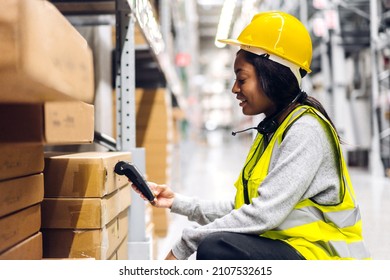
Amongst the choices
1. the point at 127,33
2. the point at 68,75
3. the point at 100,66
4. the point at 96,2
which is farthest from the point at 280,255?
the point at 100,66

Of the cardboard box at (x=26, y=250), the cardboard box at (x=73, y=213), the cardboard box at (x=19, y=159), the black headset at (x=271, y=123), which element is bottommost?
the cardboard box at (x=26, y=250)

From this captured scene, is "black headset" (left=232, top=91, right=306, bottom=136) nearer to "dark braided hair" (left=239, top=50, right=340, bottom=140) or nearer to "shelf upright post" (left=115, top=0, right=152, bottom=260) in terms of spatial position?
"dark braided hair" (left=239, top=50, right=340, bottom=140)

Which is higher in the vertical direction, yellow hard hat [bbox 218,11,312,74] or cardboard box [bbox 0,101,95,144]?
yellow hard hat [bbox 218,11,312,74]

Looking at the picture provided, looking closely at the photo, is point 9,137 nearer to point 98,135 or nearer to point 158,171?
point 98,135

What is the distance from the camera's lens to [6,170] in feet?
3.38

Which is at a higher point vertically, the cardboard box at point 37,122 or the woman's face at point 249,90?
the woman's face at point 249,90

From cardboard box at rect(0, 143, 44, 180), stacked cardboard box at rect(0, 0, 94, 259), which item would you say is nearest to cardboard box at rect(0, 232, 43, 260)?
stacked cardboard box at rect(0, 0, 94, 259)

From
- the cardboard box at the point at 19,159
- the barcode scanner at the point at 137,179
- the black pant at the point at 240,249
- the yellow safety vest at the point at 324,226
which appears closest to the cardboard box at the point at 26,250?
the cardboard box at the point at 19,159

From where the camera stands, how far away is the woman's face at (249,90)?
4.22 ft

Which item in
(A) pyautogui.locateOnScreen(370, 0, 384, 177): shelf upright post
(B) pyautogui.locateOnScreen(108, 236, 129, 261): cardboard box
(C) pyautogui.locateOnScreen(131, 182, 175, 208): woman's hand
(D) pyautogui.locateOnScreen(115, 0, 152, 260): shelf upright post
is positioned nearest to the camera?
(C) pyautogui.locateOnScreen(131, 182, 175, 208): woman's hand

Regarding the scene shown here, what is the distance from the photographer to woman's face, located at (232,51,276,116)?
1286mm

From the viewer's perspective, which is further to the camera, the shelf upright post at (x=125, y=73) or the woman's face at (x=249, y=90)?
the shelf upright post at (x=125, y=73)

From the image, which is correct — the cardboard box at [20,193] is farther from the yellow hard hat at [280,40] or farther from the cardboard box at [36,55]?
the yellow hard hat at [280,40]
